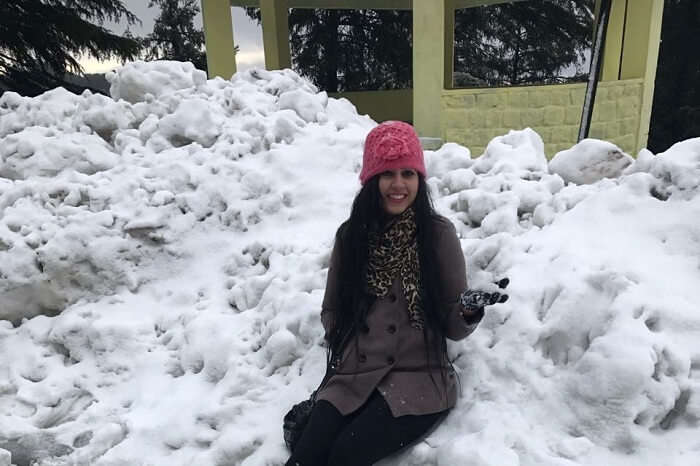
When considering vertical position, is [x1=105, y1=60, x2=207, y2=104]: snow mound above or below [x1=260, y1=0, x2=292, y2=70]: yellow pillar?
below

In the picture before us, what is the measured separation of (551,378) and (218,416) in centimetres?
127

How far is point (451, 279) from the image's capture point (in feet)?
5.87

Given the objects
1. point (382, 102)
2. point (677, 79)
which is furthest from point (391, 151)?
point (677, 79)

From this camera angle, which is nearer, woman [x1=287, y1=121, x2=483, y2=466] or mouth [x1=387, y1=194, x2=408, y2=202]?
woman [x1=287, y1=121, x2=483, y2=466]

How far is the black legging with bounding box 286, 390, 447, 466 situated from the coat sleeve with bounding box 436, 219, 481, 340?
294 mm

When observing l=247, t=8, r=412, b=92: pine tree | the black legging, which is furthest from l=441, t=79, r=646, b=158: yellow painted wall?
l=247, t=8, r=412, b=92: pine tree

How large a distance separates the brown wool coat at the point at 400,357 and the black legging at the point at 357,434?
0.03 m

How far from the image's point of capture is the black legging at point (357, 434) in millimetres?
1614

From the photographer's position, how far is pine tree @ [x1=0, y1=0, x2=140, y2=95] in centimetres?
924

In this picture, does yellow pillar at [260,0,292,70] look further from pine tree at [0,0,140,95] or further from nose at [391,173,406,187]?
nose at [391,173,406,187]

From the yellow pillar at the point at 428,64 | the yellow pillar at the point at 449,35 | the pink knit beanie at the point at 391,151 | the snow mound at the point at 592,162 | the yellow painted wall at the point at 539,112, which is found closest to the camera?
the pink knit beanie at the point at 391,151

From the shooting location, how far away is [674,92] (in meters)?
12.8

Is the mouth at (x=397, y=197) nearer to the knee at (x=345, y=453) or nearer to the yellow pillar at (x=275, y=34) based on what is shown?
the knee at (x=345, y=453)

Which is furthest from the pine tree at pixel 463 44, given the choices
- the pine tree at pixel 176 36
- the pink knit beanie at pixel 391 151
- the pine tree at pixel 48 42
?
the pink knit beanie at pixel 391 151
